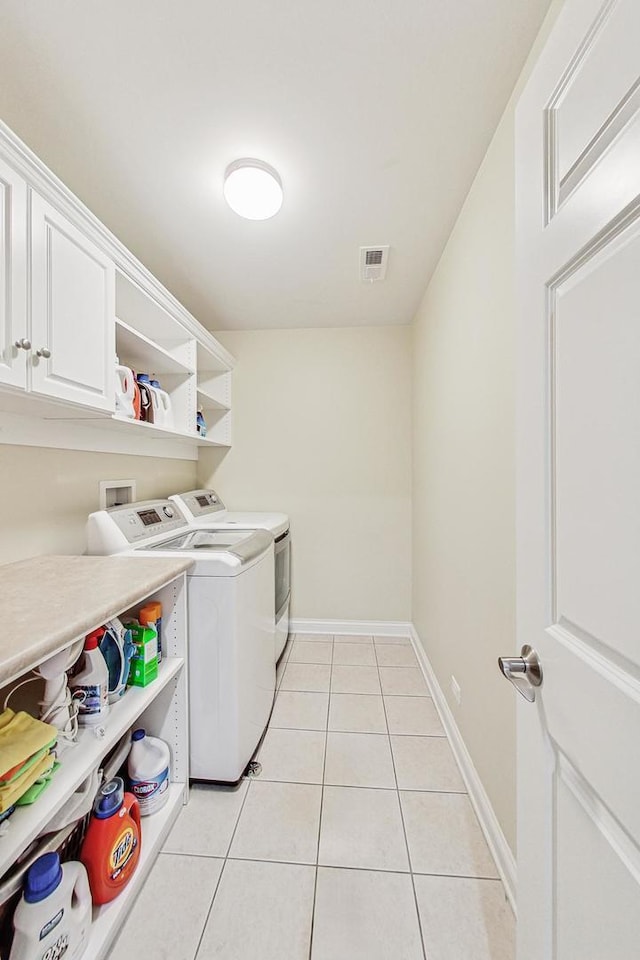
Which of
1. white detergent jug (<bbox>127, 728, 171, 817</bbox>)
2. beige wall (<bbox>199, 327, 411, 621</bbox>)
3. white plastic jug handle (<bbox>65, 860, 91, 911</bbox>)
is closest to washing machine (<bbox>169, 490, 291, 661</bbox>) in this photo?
beige wall (<bbox>199, 327, 411, 621</bbox>)

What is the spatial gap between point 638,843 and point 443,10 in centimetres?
161

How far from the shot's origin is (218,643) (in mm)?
1445

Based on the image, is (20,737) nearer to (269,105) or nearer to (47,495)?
(47,495)

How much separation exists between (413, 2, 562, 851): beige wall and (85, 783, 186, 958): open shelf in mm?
1085

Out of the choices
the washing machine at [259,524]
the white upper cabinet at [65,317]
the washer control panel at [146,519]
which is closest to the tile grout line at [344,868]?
the washing machine at [259,524]

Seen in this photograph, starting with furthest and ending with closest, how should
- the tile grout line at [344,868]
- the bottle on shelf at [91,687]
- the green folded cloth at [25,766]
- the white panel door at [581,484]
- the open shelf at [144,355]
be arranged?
1. the open shelf at [144,355]
2. the tile grout line at [344,868]
3. the bottle on shelf at [91,687]
4. the green folded cloth at [25,766]
5. the white panel door at [581,484]

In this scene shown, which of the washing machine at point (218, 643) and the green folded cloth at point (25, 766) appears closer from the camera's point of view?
the green folded cloth at point (25, 766)

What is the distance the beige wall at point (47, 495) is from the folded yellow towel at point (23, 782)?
75cm

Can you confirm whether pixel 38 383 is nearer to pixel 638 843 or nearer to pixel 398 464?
pixel 638 843

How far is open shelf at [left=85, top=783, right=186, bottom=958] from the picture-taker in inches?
37.0

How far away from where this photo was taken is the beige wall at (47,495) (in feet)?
4.34

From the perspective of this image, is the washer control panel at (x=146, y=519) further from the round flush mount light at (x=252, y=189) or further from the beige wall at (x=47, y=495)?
the round flush mount light at (x=252, y=189)

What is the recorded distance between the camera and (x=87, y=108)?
3.76ft

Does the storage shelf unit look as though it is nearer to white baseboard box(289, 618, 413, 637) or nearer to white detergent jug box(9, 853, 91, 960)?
white detergent jug box(9, 853, 91, 960)
